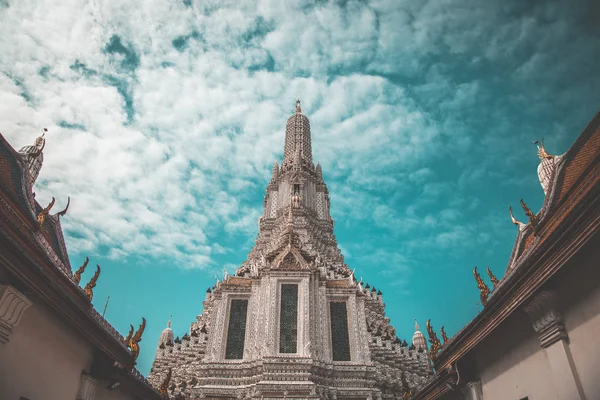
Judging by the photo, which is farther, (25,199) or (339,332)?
(339,332)

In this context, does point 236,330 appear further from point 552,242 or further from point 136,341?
point 552,242

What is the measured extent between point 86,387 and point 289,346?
15.2 meters

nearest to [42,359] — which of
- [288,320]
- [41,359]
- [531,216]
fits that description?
[41,359]

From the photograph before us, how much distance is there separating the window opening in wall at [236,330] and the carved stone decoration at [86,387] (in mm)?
14754

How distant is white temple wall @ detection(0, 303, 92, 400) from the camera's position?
6.86 m

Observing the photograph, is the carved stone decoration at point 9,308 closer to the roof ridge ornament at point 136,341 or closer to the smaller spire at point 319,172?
the roof ridge ornament at point 136,341

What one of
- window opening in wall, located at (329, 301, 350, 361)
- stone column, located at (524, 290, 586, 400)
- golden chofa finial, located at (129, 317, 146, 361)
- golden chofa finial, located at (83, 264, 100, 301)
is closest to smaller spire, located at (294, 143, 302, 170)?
window opening in wall, located at (329, 301, 350, 361)

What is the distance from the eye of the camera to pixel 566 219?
5.75 m

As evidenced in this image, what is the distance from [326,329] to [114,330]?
15.6m

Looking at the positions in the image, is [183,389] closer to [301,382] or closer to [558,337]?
[301,382]

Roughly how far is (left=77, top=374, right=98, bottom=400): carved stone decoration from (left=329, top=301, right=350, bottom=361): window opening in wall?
1640 cm

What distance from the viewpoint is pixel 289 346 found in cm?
2302

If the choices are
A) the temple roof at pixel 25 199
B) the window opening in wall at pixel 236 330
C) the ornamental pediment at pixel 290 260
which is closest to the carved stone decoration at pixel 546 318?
the temple roof at pixel 25 199

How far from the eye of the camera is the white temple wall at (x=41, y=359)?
686 centimetres
